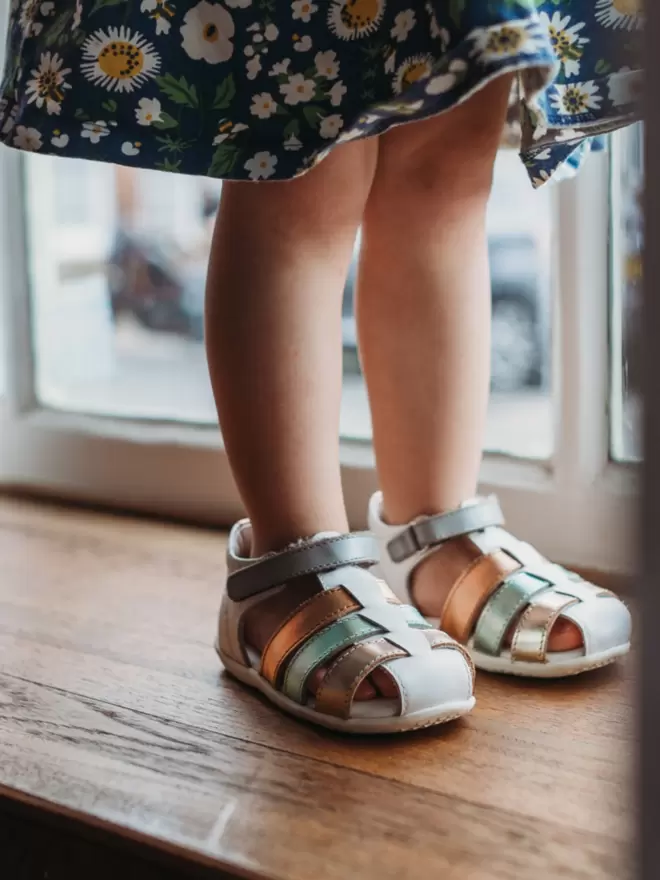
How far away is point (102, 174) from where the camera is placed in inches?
56.7

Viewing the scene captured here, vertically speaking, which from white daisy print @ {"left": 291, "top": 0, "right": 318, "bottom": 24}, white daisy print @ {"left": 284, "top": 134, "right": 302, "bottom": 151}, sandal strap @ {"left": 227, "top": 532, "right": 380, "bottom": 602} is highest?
white daisy print @ {"left": 291, "top": 0, "right": 318, "bottom": 24}

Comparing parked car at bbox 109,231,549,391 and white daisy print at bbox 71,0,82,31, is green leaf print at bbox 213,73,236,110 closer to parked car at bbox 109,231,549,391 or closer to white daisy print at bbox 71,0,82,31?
white daisy print at bbox 71,0,82,31

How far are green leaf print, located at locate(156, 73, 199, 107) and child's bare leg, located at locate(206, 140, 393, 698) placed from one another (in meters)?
0.07

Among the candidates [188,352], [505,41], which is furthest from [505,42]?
[188,352]

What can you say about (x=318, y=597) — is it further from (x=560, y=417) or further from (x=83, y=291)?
(x=83, y=291)

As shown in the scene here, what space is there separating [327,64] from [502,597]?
385mm

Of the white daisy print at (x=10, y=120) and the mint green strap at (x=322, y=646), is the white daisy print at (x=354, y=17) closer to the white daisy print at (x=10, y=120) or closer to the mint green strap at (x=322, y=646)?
the white daisy print at (x=10, y=120)

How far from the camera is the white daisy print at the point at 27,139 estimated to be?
0.70 metres

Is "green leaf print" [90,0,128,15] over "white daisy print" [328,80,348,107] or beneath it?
over

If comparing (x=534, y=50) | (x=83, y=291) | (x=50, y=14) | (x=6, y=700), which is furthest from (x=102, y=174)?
(x=534, y=50)

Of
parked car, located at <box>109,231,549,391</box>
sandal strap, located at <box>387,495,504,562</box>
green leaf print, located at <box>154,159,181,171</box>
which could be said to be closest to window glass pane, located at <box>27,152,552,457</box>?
parked car, located at <box>109,231,549,391</box>

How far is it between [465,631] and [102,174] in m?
0.93

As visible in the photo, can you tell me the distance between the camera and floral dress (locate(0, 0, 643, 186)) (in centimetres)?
64

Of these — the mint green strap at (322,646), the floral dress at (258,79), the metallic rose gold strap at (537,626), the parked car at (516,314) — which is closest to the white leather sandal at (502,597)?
the metallic rose gold strap at (537,626)
